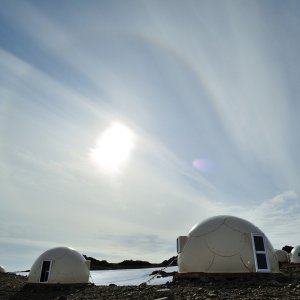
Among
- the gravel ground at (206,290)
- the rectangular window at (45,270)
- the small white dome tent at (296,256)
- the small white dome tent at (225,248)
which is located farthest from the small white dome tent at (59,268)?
the small white dome tent at (296,256)

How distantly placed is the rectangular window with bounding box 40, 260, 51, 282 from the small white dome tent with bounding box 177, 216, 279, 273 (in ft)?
34.4

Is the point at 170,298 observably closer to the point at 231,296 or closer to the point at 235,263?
the point at 231,296

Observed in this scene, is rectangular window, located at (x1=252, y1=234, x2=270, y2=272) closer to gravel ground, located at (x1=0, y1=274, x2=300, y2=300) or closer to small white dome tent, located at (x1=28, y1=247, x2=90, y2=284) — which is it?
gravel ground, located at (x1=0, y1=274, x2=300, y2=300)

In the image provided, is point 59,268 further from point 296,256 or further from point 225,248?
point 296,256

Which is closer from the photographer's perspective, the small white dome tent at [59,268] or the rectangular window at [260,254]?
the rectangular window at [260,254]

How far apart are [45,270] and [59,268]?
1056mm

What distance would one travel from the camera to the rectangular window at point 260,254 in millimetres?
15297

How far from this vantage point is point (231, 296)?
977 cm

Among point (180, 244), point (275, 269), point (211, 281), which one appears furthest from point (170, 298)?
point (275, 269)

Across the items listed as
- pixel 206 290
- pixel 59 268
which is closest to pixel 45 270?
pixel 59 268

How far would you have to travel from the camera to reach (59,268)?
72.3 ft

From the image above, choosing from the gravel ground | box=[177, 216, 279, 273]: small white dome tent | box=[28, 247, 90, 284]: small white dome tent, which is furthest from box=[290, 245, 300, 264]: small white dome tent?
box=[28, 247, 90, 284]: small white dome tent

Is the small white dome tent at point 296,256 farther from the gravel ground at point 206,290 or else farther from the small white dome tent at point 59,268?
the small white dome tent at point 59,268

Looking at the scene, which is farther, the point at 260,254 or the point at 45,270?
the point at 45,270
